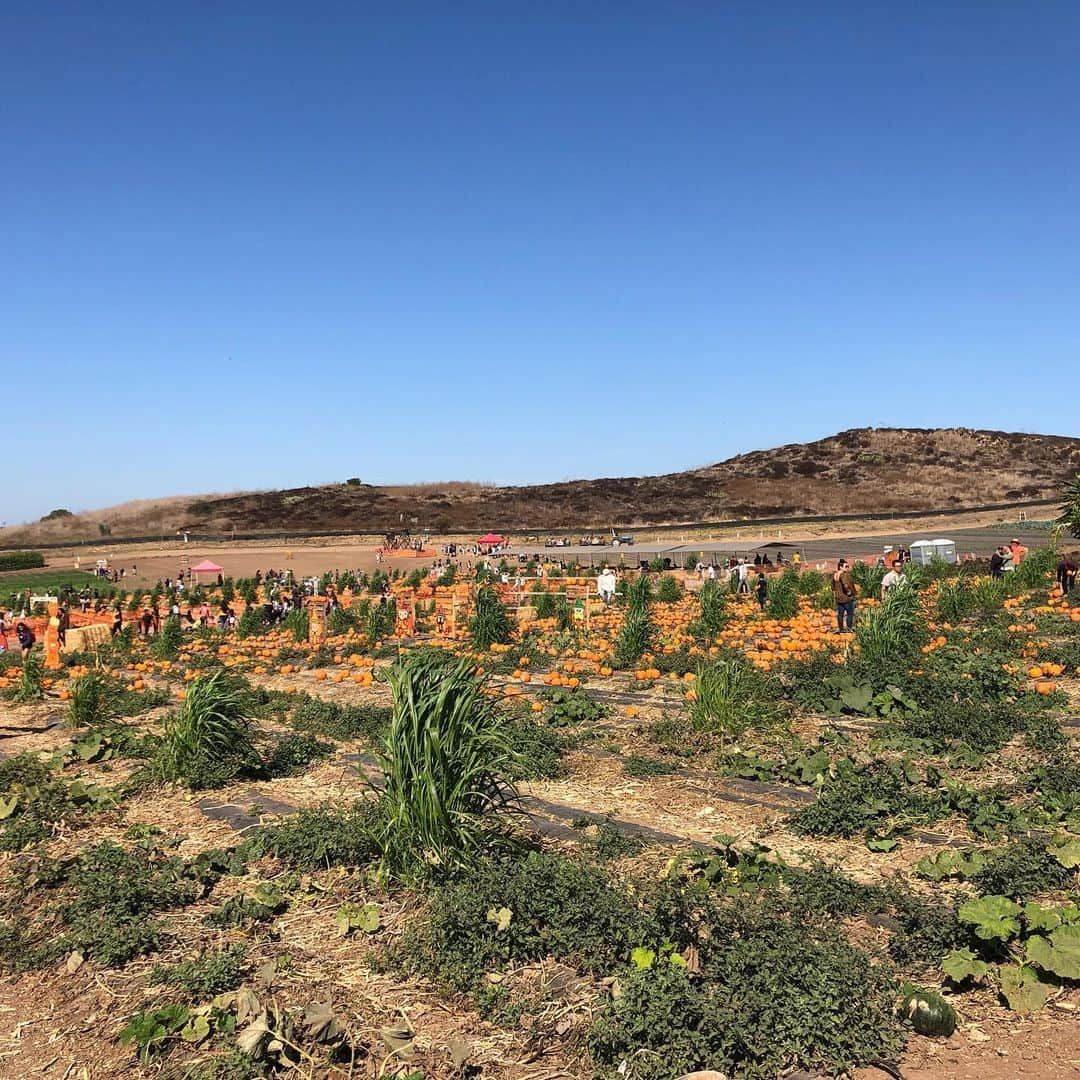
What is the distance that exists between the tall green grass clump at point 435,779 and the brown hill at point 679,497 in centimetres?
7060

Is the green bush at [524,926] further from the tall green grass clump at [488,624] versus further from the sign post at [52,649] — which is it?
the sign post at [52,649]

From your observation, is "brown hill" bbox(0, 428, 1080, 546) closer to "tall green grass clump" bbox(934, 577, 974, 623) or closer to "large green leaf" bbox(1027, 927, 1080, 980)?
"tall green grass clump" bbox(934, 577, 974, 623)

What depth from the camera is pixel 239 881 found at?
6.12 metres

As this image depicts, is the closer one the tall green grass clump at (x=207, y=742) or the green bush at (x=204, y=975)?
the green bush at (x=204, y=975)

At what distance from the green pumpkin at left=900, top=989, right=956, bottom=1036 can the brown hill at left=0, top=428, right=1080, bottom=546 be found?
7278 centimetres

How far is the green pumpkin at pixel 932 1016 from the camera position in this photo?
404 centimetres

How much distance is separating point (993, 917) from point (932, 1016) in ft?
2.92

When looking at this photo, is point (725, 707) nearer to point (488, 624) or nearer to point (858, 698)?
point (858, 698)

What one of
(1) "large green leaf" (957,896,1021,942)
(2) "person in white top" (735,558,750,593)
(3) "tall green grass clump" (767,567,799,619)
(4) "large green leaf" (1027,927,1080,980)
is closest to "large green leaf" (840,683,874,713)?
(1) "large green leaf" (957,896,1021,942)

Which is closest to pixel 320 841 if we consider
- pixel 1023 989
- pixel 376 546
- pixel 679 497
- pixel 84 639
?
pixel 1023 989

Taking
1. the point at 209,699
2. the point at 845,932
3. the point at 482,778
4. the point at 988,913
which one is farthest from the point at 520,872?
the point at 209,699

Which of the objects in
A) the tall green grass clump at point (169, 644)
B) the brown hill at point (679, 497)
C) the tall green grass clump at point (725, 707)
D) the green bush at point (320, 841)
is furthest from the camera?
the brown hill at point (679, 497)

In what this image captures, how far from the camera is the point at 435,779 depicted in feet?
19.3

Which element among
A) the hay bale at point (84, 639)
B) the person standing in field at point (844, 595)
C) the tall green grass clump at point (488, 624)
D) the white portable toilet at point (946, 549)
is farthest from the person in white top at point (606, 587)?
the white portable toilet at point (946, 549)
